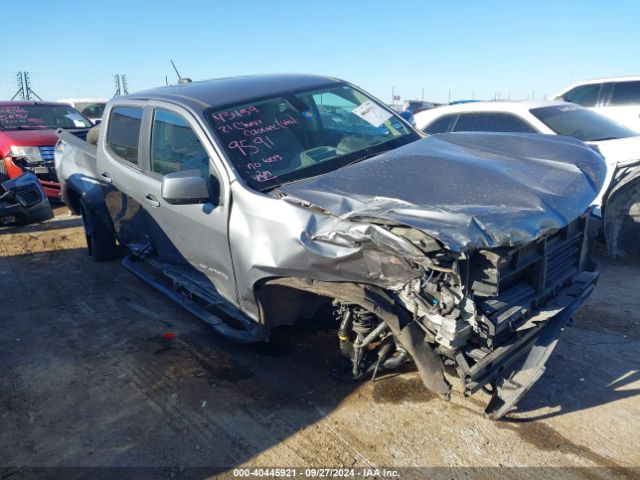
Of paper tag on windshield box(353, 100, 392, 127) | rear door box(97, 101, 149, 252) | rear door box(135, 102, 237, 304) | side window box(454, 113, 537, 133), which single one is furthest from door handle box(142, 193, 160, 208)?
side window box(454, 113, 537, 133)

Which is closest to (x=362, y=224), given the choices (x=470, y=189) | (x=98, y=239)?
(x=470, y=189)

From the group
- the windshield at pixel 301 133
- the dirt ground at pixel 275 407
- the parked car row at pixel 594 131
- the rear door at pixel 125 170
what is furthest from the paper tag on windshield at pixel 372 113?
the parked car row at pixel 594 131

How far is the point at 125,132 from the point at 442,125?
457cm

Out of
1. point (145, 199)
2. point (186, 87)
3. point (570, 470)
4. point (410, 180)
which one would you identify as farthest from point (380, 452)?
point (186, 87)

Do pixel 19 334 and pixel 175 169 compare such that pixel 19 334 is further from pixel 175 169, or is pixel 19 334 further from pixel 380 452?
pixel 380 452

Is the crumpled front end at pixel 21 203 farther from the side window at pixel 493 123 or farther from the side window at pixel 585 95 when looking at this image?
the side window at pixel 585 95

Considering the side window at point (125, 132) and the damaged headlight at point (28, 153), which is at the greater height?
the side window at point (125, 132)

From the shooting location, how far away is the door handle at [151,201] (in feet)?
13.3

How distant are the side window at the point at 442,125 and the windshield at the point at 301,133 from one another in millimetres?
3303

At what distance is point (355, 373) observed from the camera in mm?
3164

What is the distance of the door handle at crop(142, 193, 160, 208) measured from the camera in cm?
405

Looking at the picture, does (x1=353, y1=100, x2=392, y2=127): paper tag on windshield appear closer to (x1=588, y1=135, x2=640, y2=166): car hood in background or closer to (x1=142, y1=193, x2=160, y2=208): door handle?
(x1=142, y1=193, x2=160, y2=208): door handle

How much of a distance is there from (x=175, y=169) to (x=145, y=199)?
51 centimetres

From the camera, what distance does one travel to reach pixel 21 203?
6594 mm
